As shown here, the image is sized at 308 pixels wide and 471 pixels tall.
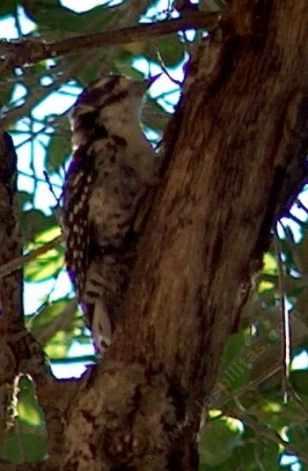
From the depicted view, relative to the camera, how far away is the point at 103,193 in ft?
13.7

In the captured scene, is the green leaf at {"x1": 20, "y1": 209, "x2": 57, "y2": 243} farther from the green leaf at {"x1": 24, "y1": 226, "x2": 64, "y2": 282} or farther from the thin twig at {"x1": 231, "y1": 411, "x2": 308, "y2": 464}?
the thin twig at {"x1": 231, "y1": 411, "x2": 308, "y2": 464}

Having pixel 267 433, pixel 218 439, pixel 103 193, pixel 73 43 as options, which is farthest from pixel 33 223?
pixel 73 43

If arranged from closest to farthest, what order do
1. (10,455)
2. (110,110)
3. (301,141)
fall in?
(301,141), (10,455), (110,110)

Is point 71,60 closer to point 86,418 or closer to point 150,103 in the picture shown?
point 150,103

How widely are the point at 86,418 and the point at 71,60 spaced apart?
136 centimetres

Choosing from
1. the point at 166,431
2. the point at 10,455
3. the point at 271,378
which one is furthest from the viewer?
the point at 271,378

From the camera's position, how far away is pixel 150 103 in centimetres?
450

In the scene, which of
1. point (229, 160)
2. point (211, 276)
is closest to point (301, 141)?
point (229, 160)

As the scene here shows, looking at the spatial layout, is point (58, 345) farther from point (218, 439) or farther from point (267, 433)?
point (267, 433)

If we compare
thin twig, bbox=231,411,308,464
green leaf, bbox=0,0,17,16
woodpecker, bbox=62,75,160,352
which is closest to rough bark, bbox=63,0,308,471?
thin twig, bbox=231,411,308,464

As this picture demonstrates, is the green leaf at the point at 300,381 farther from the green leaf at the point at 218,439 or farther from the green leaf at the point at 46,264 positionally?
the green leaf at the point at 46,264

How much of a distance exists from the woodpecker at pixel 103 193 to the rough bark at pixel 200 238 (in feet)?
3.44

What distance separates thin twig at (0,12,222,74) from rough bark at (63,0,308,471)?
4.3 inches

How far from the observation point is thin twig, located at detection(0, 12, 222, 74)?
2852 millimetres
